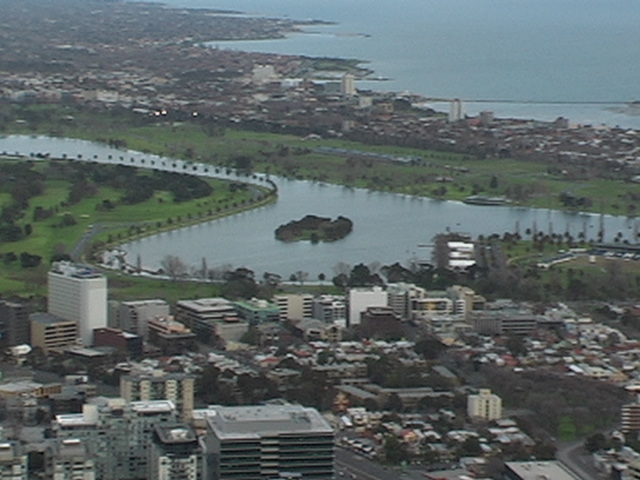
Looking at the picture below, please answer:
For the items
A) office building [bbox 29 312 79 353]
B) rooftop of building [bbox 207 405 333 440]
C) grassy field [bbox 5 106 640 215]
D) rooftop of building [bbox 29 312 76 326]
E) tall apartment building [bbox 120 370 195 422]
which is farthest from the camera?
grassy field [bbox 5 106 640 215]

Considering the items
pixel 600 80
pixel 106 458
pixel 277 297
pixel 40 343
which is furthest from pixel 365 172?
pixel 600 80

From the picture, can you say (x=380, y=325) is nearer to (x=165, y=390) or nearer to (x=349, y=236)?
(x=165, y=390)

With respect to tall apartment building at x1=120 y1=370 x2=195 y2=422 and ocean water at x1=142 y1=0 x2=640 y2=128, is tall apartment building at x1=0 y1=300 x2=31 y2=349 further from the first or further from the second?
ocean water at x1=142 y1=0 x2=640 y2=128

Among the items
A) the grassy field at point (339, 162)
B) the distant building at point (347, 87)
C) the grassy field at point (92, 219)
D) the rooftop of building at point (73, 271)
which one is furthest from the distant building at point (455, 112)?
the rooftop of building at point (73, 271)

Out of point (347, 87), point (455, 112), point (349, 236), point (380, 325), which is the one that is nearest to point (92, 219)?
point (349, 236)

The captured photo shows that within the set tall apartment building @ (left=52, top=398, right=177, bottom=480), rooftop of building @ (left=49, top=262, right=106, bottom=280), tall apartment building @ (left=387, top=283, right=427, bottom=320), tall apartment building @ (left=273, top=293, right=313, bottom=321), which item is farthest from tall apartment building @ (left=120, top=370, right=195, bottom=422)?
tall apartment building @ (left=387, top=283, right=427, bottom=320)

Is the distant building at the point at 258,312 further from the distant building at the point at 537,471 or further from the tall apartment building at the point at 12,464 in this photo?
the tall apartment building at the point at 12,464
